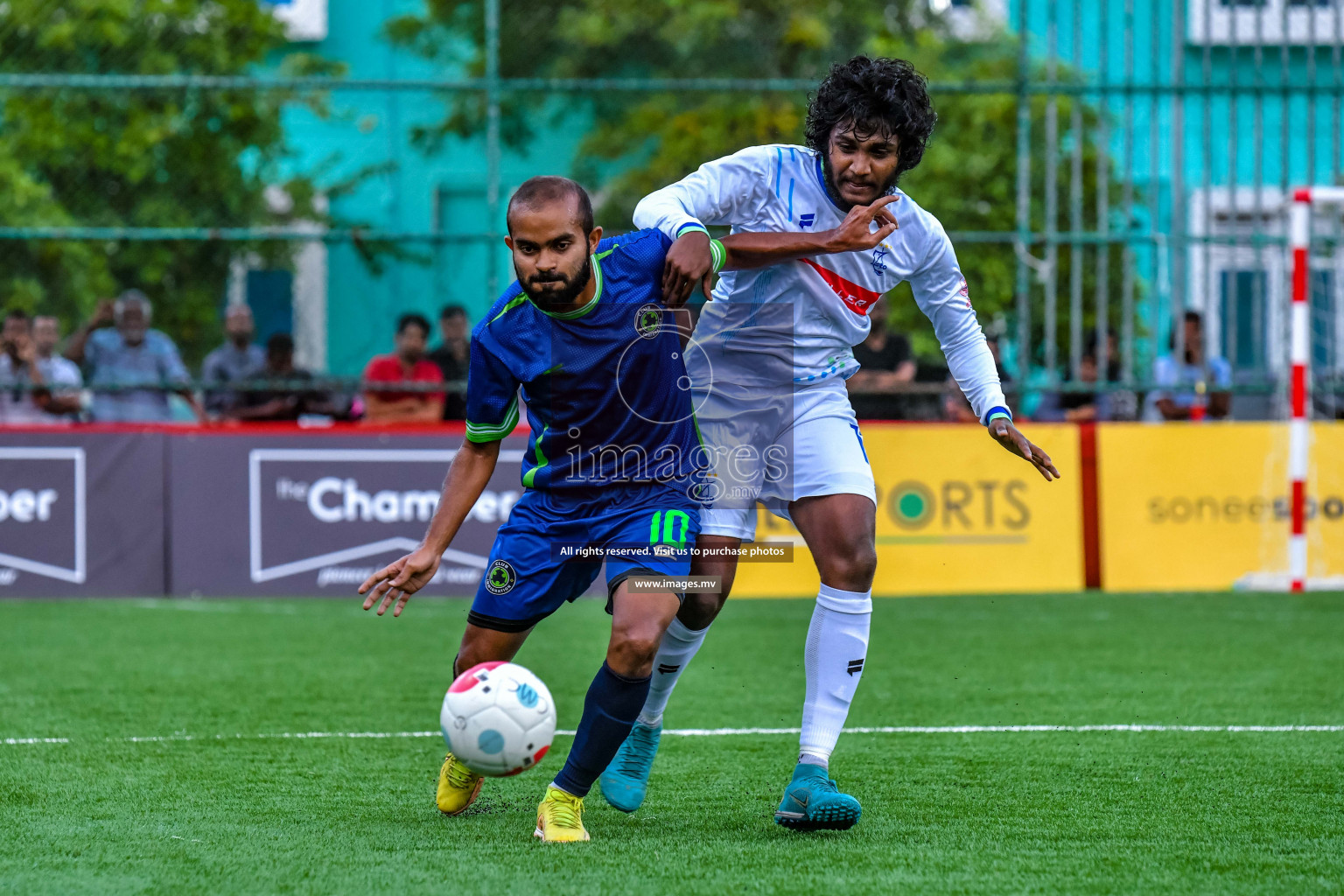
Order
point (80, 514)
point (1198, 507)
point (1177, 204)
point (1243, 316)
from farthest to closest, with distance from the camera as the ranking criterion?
point (1243, 316) < point (1177, 204) < point (1198, 507) < point (80, 514)

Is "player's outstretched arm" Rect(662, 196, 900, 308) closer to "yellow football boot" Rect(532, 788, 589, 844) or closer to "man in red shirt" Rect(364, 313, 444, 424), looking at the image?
"yellow football boot" Rect(532, 788, 589, 844)

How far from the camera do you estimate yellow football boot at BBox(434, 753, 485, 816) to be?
14.4 feet

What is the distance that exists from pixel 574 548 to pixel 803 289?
3.49 feet

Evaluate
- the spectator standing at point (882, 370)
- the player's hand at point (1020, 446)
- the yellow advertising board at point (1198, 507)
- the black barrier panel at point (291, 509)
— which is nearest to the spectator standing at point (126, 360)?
the black barrier panel at point (291, 509)

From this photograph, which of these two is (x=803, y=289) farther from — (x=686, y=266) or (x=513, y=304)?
(x=513, y=304)

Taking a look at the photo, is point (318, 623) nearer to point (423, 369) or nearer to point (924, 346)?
point (423, 369)

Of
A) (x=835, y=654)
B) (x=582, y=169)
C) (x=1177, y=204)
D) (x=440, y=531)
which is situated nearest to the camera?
(x=440, y=531)

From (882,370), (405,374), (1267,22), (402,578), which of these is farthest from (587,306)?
(1267,22)

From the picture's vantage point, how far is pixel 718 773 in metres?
5.09

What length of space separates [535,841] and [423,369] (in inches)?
299

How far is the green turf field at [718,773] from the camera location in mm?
3783

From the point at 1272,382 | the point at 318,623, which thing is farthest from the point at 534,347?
the point at 1272,382

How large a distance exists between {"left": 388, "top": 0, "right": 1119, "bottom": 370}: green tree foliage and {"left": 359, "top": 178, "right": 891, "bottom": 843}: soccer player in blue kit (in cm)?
723

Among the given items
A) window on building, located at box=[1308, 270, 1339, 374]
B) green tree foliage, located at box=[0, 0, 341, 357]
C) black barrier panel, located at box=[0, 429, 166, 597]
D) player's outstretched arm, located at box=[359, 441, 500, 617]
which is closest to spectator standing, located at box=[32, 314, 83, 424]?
green tree foliage, located at box=[0, 0, 341, 357]
